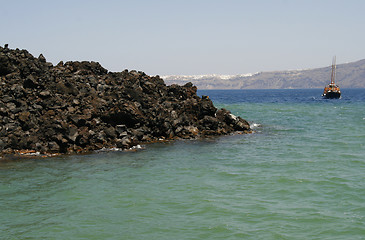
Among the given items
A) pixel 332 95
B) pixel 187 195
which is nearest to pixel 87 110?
pixel 187 195

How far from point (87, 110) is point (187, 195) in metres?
18.4

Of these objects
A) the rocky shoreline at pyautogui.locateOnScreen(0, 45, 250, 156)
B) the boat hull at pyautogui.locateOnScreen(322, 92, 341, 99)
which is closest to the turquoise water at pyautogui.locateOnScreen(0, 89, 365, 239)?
the rocky shoreline at pyautogui.locateOnScreen(0, 45, 250, 156)

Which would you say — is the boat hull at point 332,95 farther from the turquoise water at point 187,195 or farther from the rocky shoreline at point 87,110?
the turquoise water at point 187,195

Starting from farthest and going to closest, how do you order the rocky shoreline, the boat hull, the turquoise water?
the boat hull
the rocky shoreline
the turquoise water

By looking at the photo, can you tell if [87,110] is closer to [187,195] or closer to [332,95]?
[187,195]

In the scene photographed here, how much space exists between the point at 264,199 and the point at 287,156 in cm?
1186

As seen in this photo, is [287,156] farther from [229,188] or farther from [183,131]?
[183,131]

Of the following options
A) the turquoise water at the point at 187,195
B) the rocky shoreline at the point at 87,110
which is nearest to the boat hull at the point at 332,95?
the rocky shoreline at the point at 87,110

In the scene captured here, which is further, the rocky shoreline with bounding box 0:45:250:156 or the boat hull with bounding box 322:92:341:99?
the boat hull with bounding box 322:92:341:99

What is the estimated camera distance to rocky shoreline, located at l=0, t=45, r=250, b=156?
3008cm

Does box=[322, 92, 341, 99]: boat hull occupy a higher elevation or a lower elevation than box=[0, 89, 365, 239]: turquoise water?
higher

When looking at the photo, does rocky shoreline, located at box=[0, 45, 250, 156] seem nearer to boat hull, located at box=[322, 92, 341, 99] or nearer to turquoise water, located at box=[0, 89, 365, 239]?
turquoise water, located at box=[0, 89, 365, 239]

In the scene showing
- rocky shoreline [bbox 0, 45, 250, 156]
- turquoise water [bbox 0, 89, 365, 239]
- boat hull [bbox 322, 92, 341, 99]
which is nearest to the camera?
turquoise water [bbox 0, 89, 365, 239]

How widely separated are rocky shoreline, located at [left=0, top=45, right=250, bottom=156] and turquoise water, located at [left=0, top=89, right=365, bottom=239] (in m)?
3.16
